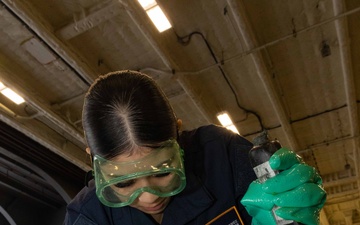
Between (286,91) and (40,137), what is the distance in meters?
3.15

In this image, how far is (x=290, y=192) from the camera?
36.2 inches

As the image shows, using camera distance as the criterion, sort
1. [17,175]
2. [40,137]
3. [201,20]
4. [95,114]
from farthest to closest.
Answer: [17,175], [40,137], [201,20], [95,114]

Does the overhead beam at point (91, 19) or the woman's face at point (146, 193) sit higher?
the overhead beam at point (91, 19)

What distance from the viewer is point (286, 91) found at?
14.4 ft

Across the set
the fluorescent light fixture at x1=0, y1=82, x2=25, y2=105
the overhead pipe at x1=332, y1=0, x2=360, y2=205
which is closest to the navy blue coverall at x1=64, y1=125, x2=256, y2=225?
the overhead pipe at x1=332, y1=0, x2=360, y2=205

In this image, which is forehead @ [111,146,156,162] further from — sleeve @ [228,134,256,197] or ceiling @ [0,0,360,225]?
ceiling @ [0,0,360,225]

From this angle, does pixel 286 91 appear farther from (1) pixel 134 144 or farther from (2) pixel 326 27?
(1) pixel 134 144

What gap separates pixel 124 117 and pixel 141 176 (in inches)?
7.9

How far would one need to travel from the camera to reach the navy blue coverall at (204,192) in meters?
1.30

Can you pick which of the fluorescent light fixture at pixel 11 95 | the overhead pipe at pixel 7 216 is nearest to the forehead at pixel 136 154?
the fluorescent light fixture at pixel 11 95

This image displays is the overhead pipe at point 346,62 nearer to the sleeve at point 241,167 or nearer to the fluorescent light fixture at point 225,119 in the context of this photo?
the fluorescent light fixture at point 225,119

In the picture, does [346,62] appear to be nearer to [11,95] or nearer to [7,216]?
[11,95]

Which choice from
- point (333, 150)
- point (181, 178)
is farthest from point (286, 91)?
point (181, 178)

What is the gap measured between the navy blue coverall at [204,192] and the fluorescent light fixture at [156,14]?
1.78 m
